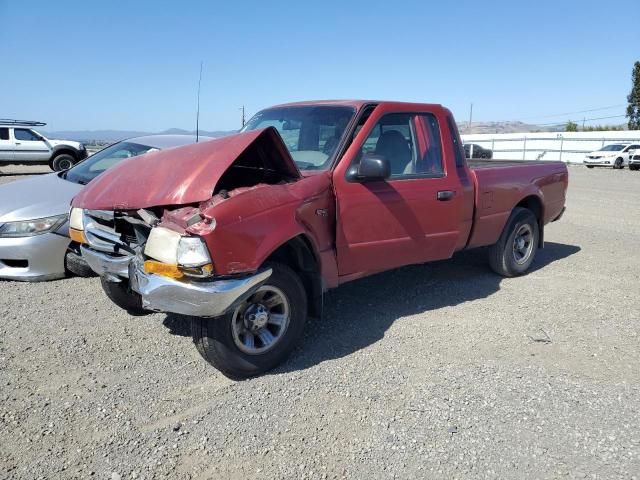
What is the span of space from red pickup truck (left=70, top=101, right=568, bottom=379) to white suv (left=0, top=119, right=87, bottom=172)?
17012 millimetres

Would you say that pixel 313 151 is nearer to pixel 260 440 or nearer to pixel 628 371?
pixel 260 440

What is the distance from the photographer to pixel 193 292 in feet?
9.92

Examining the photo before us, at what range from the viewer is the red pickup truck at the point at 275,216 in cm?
311

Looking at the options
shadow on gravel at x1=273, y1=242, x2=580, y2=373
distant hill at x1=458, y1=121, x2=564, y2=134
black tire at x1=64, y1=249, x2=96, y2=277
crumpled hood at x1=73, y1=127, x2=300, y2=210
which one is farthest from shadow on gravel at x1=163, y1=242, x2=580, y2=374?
distant hill at x1=458, y1=121, x2=564, y2=134

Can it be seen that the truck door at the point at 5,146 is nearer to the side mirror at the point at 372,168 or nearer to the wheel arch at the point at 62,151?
the wheel arch at the point at 62,151

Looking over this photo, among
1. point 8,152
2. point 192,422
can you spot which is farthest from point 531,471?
point 8,152

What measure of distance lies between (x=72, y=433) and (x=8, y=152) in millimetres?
19473

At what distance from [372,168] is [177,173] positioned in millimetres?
1430

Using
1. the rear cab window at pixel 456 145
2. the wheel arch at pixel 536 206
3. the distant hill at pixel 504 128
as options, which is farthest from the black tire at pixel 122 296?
the distant hill at pixel 504 128

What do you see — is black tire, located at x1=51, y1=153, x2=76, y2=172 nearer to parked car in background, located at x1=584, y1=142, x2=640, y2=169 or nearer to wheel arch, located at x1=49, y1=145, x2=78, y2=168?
wheel arch, located at x1=49, y1=145, x2=78, y2=168

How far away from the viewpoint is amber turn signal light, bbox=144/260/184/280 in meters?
3.05

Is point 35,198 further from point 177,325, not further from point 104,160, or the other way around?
point 177,325

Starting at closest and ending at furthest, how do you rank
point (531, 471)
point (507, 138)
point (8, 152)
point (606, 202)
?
point (531, 471) → point (606, 202) → point (8, 152) → point (507, 138)

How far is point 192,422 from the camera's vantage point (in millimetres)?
3010
